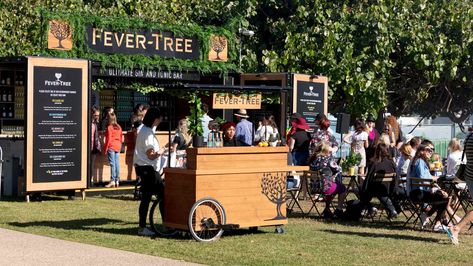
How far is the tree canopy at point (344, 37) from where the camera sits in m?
29.6

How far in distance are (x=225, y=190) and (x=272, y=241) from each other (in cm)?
87

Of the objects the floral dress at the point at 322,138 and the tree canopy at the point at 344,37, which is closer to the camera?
the floral dress at the point at 322,138

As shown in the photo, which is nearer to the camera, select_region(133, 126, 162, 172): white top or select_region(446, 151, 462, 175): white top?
select_region(133, 126, 162, 172): white top

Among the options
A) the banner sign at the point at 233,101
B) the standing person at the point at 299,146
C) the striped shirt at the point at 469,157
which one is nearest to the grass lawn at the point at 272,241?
the striped shirt at the point at 469,157

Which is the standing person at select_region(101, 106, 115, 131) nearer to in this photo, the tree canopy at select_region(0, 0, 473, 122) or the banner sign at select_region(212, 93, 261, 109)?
the banner sign at select_region(212, 93, 261, 109)

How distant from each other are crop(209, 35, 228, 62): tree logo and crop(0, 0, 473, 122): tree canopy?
6734 millimetres

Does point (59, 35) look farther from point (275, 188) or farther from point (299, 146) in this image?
point (275, 188)

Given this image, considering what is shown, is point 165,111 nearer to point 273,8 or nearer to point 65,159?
point 65,159

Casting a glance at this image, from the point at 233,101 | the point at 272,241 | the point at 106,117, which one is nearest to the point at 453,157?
the point at 233,101

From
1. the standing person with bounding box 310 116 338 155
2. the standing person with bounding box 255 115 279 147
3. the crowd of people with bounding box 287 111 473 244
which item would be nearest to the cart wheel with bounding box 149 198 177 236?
→ the standing person with bounding box 255 115 279 147

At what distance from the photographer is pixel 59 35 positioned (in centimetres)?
1938

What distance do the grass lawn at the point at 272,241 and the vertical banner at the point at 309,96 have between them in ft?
22.7

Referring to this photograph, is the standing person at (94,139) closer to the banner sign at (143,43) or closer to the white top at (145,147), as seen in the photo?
the banner sign at (143,43)

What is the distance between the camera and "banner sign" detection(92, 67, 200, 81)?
20438 millimetres
